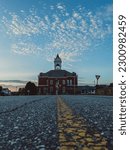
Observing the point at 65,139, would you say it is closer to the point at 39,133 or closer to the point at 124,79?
the point at 39,133

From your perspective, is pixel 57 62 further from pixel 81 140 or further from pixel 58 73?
pixel 81 140

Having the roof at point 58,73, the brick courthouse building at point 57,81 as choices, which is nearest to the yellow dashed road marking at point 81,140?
the brick courthouse building at point 57,81

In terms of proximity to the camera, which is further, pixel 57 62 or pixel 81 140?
pixel 57 62

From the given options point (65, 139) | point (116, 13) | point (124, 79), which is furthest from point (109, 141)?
point (116, 13)

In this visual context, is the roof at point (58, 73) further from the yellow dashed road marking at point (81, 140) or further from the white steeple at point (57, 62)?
the yellow dashed road marking at point (81, 140)

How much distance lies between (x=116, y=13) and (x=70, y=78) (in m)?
134

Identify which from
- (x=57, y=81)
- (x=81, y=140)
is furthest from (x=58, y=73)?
(x=81, y=140)

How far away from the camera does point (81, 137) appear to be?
18.1ft

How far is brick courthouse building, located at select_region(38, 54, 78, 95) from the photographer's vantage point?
137 meters

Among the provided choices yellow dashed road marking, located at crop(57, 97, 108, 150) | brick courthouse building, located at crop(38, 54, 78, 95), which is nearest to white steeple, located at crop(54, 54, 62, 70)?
brick courthouse building, located at crop(38, 54, 78, 95)

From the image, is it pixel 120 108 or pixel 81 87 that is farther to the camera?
pixel 81 87

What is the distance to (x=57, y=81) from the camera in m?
140

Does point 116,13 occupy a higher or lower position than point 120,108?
higher

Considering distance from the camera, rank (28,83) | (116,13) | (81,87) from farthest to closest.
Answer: (81,87) < (28,83) < (116,13)
